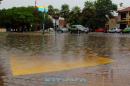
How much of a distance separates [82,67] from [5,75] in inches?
106

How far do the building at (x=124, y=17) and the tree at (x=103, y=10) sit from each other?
2379 mm

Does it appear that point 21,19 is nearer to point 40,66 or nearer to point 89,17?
point 89,17

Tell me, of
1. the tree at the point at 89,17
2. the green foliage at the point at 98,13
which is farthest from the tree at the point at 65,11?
the green foliage at the point at 98,13

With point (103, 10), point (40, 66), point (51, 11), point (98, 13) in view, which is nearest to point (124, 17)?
point (103, 10)

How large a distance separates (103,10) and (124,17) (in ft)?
25.8

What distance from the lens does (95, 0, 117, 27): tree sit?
96438 millimetres

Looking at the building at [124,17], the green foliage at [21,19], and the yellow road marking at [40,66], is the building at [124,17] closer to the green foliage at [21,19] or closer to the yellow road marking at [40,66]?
the green foliage at [21,19]

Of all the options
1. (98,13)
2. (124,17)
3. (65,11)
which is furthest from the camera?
(65,11)

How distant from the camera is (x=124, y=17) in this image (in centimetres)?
10356

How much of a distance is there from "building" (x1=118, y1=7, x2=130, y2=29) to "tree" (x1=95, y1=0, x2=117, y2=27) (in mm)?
A: 2379

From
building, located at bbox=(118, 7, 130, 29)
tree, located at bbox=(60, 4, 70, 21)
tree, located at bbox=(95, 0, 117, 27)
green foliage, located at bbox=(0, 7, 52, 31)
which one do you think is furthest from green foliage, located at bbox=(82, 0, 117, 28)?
tree, located at bbox=(60, 4, 70, 21)

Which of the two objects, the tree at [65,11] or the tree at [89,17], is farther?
the tree at [65,11]

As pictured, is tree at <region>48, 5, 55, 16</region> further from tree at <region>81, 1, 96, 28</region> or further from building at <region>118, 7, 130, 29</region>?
building at <region>118, 7, 130, 29</region>

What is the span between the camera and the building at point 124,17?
98.7 metres
